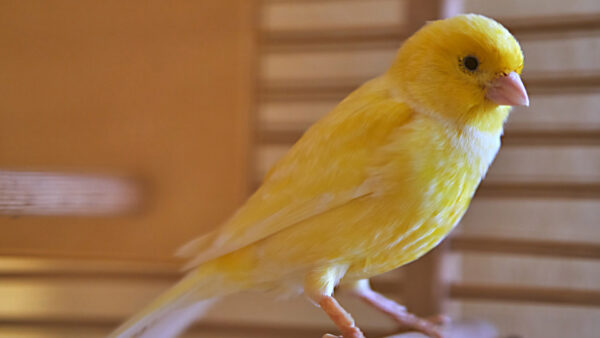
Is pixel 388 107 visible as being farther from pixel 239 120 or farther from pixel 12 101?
pixel 12 101

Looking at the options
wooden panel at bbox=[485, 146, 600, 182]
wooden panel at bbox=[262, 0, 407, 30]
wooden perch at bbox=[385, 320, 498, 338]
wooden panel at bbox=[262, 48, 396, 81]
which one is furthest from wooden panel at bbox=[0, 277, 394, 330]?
wooden panel at bbox=[262, 0, 407, 30]

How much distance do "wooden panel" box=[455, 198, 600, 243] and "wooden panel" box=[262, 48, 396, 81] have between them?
505mm

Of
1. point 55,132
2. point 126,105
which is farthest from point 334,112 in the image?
point 55,132

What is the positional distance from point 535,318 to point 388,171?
893 mm

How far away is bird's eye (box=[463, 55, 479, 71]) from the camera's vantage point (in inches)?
28.2

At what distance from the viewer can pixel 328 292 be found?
754 mm

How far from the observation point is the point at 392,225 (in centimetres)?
71

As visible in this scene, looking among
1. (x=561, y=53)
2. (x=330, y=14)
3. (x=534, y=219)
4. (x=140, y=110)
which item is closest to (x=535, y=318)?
(x=534, y=219)

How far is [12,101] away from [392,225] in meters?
1.03

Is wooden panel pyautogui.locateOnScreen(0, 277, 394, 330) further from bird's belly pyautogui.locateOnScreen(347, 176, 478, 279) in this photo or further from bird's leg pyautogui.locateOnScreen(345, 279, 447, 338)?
bird's belly pyautogui.locateOnScreen(347, 176, 478, 279)

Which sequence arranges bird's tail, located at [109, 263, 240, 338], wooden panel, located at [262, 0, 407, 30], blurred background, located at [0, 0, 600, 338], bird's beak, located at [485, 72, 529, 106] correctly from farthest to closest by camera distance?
1. wooden panel, located at [262, 0, 407, 30]
2. blurred background, located at [0, 0, 600, 338]
3. bird's tail, located at [109, 263, 240, 338]
4. bird's beak, located at [485, 72, 529, 106]

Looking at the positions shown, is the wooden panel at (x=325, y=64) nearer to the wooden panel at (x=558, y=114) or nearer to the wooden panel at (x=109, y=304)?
the wooden panel at (x=558, y=114)

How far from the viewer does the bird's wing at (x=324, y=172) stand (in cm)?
73

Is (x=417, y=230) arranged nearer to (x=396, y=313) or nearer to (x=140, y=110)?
(x=396, y=313)
